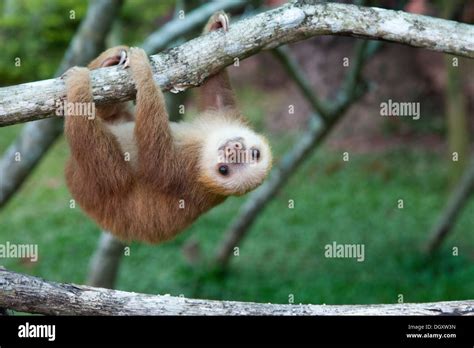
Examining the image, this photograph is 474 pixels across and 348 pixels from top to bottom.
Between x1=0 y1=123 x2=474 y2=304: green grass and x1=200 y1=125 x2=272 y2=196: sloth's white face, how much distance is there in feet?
12.7

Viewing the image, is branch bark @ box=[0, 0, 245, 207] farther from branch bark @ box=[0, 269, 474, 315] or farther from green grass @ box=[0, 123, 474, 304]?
branch bark @ box=[0, 269, 474, 315]

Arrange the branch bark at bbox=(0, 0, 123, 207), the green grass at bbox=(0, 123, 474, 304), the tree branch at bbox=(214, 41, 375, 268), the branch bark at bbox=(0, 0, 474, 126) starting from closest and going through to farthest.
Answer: the branch bark at bbox=(0, 0, 474, 126) < the branch bark at bbox=(0, 0, 123, 207) < the tree branch at bbox=(214, 41, 375, 268) < the green grass at bbox=(0, 123, 474, 304)

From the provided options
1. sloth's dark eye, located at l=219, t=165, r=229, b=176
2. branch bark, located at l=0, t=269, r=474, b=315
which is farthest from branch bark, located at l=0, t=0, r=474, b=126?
branch bark, located at l=0, t=269, r=474, b=315

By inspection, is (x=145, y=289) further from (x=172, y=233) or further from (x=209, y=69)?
Result: (x=209, y=69)

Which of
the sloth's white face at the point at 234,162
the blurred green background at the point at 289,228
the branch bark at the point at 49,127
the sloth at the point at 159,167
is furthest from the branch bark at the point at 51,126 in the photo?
the blurred green background at the point at 289,228

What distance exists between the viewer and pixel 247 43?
471 cm

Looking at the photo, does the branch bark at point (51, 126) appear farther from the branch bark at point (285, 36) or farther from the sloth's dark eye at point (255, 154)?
the branch bark at point (285, 36)

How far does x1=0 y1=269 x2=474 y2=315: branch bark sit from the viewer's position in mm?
4273

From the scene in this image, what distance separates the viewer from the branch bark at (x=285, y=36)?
466 cm

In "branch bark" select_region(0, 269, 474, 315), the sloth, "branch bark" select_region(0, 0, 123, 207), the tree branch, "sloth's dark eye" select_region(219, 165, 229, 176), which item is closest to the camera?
"branch bark" select_region(0, 269, 474, 315)

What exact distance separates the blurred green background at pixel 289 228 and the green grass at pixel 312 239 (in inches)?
0.7
